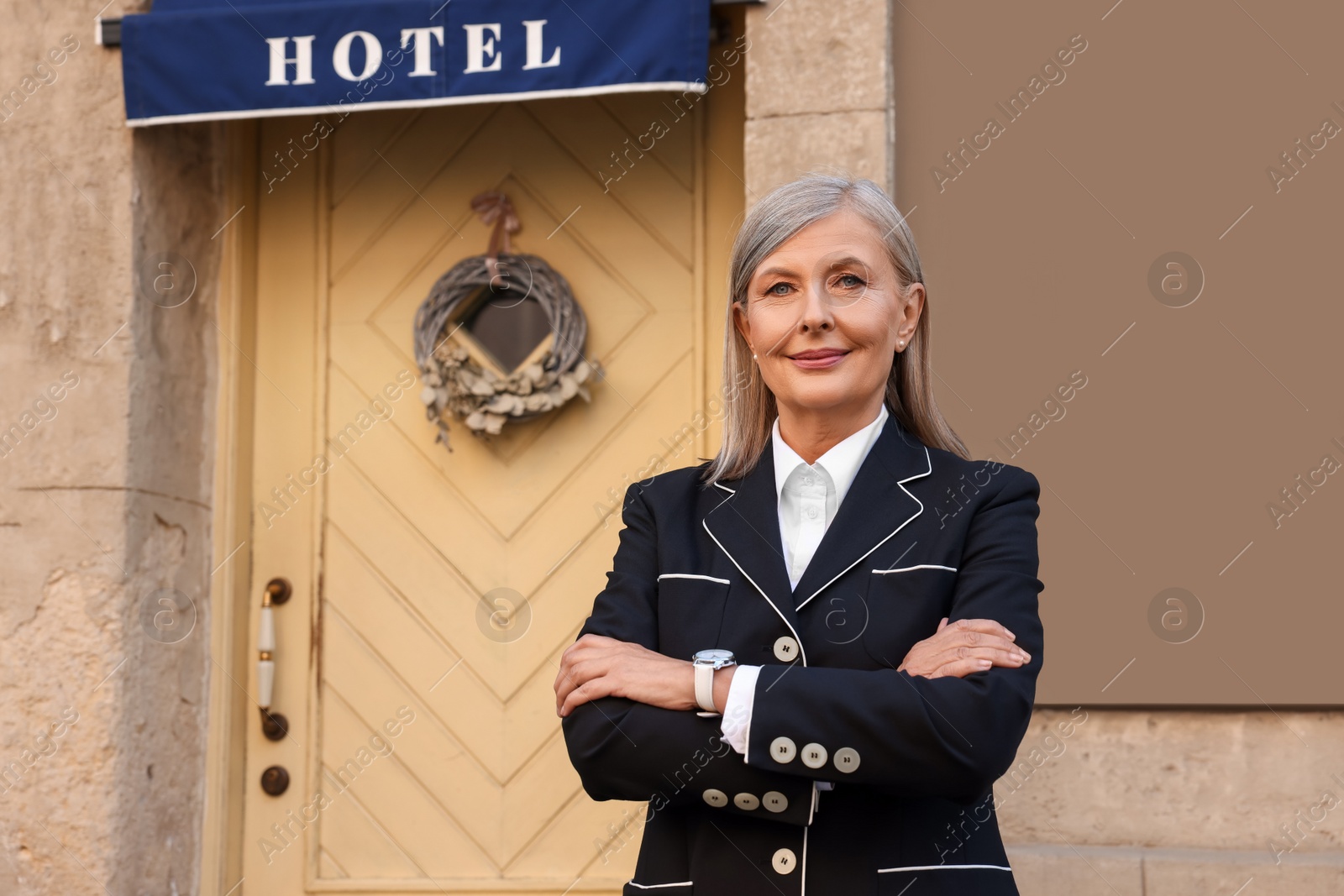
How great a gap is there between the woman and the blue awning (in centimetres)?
172

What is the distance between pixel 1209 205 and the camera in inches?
147

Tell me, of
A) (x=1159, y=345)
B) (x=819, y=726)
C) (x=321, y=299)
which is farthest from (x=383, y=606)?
(x=819, y=726)

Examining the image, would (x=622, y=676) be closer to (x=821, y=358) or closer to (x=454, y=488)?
(x=821, y=358)

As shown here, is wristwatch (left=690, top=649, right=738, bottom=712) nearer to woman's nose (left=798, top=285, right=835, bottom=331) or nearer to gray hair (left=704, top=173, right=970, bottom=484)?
gray hair (left=704, top=173, right=970, bottom=484)

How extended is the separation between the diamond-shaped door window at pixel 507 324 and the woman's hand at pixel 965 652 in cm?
255

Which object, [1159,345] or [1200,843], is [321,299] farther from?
[1200,843]

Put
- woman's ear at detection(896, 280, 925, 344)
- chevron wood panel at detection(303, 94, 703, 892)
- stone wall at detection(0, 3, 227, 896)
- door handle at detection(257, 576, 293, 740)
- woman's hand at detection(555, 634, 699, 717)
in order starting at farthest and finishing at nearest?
door handle at detection(257, 576, 293, 740)
chevron wood panel at detection(303, 94, 703, 892)
stone wall at detection(0, 3, 227, 896)
woman's ear at detection(896, 280, 925, 344)
woman's hand at detection(555, 634, 699, 717)

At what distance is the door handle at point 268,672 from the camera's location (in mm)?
4379

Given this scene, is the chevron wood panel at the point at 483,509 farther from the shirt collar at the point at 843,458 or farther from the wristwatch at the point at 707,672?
the wristwatch at the point at 707,672

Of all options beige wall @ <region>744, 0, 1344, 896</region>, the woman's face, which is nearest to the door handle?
beige wall @ <region>744, 0, 1344, 896</region>

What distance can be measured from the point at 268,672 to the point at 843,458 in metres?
2.74

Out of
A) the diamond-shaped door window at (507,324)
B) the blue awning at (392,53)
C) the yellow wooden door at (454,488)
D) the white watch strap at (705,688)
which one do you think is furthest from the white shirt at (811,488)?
the diamond-shaped door window at (507,324)

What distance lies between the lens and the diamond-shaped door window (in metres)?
4.36

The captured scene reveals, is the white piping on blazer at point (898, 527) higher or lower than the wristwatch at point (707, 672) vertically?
higher
